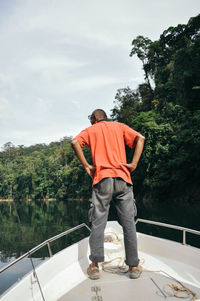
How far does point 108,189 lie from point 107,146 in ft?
1.34

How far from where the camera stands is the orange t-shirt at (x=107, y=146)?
2.30 meters

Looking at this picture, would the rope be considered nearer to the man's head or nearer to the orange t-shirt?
the orange t-shirt

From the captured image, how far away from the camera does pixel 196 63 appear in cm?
2247

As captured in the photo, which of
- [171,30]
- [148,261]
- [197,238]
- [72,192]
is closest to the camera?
[148,261]

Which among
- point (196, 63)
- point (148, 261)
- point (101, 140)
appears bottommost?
point (148, 261)

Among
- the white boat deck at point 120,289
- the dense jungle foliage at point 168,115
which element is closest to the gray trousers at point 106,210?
the white boat deck at point 120,289

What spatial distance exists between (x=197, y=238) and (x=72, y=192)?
43.8m

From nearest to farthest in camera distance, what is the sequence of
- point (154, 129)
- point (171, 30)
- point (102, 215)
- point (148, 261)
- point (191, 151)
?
point (102, 215) → point (148, 261) → point (191, 151) → point (154, 129) → point (171, 30)

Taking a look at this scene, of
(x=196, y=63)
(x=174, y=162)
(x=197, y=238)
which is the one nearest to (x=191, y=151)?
(x=174, y=162)

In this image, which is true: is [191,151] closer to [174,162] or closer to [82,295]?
[174,162]

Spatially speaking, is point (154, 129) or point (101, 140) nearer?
point (101, 140)

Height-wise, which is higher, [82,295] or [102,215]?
[102,215]

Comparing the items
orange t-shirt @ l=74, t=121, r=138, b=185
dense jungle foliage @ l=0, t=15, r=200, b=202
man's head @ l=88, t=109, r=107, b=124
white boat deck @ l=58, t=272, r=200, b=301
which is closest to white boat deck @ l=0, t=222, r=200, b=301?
white boat deck @ l=58, t=272, r=200, b=301

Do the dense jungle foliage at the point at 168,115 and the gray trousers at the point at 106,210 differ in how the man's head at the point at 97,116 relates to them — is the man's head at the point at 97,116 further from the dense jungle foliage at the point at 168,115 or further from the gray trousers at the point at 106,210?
the dense jungle foliage at the point at 168,115
